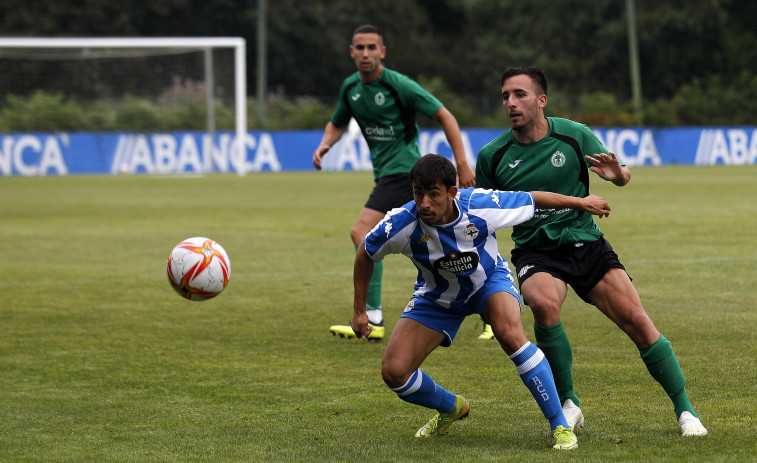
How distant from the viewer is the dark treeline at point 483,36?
49312 mm

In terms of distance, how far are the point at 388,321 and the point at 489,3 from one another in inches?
2087

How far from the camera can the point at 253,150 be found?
35656 millimetres

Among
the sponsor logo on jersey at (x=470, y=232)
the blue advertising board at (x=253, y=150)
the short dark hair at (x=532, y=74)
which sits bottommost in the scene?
the blue advertising board at (x=253, y=150)

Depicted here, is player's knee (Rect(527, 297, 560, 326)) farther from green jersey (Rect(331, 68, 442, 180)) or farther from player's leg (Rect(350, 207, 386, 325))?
green jersey (Rect(331, 68, 442, 180))

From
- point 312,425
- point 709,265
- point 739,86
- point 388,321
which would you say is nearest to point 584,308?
point 388,321

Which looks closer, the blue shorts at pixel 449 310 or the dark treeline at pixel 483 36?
the blue shorts at pixel 449 310

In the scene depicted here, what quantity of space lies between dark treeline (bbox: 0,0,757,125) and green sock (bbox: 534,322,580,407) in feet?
133

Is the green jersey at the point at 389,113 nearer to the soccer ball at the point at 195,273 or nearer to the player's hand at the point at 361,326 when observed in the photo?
the soccer ball at the point at 195,273

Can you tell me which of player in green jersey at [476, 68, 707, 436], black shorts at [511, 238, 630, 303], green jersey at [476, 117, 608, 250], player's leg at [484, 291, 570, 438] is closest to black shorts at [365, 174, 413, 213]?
player in green jersey at [476, 68, 707, 436]

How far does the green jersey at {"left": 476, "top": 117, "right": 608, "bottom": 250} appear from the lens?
225 inches

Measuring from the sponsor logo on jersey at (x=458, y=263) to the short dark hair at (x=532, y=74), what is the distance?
39.9 inches

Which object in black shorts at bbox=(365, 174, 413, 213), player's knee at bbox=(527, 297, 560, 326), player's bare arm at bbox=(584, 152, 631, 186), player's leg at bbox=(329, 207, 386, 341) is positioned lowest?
player's leg at bbox=(329, 207, 386, 341)

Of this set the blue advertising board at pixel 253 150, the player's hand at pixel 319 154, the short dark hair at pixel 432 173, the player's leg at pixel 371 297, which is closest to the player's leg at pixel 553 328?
the short dark hair at pixel 432 173

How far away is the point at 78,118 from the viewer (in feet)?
118
